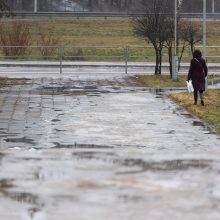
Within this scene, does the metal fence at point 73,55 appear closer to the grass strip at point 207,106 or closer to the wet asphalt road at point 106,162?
the grass strip at point 207,106

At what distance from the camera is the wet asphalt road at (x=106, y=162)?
876 cm

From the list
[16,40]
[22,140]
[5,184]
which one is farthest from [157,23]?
[5,184]

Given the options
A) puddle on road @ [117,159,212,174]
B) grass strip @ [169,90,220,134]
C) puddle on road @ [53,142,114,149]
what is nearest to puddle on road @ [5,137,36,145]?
puddle on road @ [53,142,114,149]

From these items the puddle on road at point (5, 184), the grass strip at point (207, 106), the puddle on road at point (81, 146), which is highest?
the grass strip at point (207, 106)

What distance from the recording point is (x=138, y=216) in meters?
8.36

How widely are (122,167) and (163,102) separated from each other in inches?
415

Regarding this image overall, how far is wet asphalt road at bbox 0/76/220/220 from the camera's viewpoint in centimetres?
876

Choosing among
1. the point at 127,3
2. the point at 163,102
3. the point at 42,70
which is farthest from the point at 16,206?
the point at 127,3

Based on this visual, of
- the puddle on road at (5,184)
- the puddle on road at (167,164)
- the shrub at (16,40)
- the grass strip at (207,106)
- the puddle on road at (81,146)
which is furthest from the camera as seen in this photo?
the shrub at (16,40)

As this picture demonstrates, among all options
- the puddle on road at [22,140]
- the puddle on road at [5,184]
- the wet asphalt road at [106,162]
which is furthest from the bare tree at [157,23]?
the puddle on road at [5,184]

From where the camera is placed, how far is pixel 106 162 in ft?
38.3

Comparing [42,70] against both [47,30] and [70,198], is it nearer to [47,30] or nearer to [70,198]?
[47,30]

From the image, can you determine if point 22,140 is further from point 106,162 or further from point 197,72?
point 197,72

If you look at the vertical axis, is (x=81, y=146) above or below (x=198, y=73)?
below
